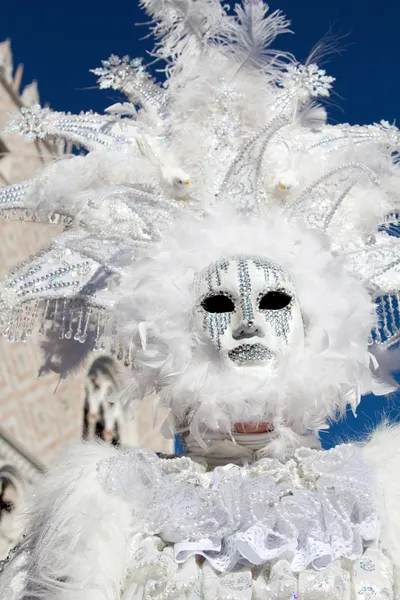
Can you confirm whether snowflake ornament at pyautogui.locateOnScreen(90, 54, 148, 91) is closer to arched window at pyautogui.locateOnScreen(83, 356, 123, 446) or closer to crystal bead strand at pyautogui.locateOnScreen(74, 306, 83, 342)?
crystal bead strand at pyautogui.locateOnScreen(74, 306, 83, 342)

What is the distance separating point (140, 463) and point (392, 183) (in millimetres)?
809

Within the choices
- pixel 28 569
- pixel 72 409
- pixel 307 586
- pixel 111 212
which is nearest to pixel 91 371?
pixel 72 409

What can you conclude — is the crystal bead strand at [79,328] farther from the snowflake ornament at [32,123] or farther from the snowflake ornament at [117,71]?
the snowflake ornament at [117,71]

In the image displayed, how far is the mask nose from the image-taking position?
4.16ft

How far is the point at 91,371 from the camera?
11.4 feet

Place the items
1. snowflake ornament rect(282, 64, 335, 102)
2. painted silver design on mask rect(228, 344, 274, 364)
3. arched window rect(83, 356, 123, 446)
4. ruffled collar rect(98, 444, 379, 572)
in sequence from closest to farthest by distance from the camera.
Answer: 1. ruffled collar rect(98, 444, 379, 572)
2. painted silver design on mask rect(228, 344, 274, 364)
3. snowflake ornament rect(282, 64, 335, 102)
4. arched window rect(83, 356, 123, 446)

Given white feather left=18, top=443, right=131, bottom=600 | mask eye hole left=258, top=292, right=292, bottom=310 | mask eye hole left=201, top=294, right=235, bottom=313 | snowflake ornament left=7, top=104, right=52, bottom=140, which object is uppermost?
snowflake ornament left=7, top=104, right=52, bottom=140

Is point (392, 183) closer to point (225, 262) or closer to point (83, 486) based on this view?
point (225, 262)

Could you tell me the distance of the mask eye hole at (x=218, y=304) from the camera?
1314mm

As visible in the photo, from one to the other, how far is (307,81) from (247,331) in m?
0.68

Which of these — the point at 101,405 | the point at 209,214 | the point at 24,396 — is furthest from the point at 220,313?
the point at 101,405

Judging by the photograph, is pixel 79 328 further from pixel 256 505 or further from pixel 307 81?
pixel 307 81

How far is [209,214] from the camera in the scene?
144 cm

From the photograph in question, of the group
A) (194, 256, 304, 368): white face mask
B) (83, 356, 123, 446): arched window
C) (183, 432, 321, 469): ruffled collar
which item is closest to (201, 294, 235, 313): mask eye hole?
(194, 256, 304, 368): white face mask
